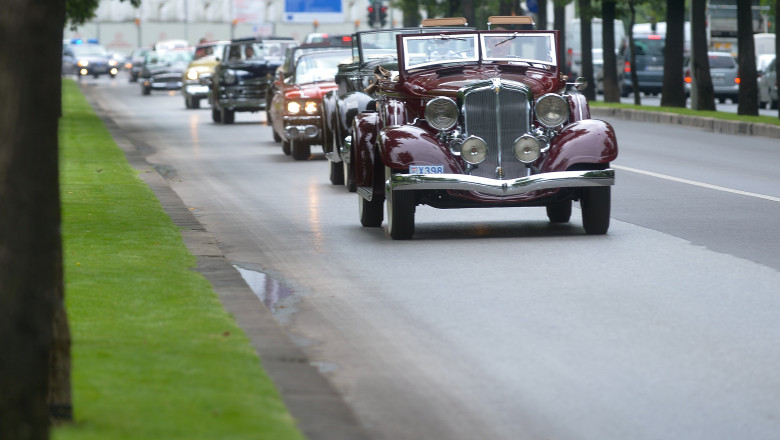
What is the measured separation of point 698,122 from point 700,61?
Result: 4.46 m

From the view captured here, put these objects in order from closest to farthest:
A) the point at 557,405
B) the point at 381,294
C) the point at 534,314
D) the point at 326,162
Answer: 1. the point at 557,405
2. the point at 534,314
3. the point at 381,294
4. the point at 326,162

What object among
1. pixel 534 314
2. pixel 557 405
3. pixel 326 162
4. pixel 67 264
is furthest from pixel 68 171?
pixel 557 405

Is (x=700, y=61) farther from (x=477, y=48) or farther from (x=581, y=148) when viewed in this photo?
(x=581, y=148)

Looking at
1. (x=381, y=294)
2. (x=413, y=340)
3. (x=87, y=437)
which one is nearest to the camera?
(x=87, y=437)

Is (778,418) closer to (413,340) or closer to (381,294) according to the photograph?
(413,340)

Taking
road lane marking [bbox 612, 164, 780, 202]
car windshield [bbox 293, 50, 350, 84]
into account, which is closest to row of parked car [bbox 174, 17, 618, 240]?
road lane marking [bbox 612, 164, 780, 202]

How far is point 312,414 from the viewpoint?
6.39 m

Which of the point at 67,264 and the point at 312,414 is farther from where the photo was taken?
the point at 67,264

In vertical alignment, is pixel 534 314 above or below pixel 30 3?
below

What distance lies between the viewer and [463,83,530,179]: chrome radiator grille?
13.4 metres

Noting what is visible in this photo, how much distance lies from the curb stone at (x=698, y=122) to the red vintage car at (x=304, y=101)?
9.30 m

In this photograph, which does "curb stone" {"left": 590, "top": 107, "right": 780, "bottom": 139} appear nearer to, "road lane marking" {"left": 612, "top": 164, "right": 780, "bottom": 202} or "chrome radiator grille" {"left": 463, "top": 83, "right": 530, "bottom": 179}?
"road lane marking" {"left": 612, "top": 164, "right": 780, "bottom": 202}

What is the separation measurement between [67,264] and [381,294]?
226cm

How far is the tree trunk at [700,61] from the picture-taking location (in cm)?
3784
